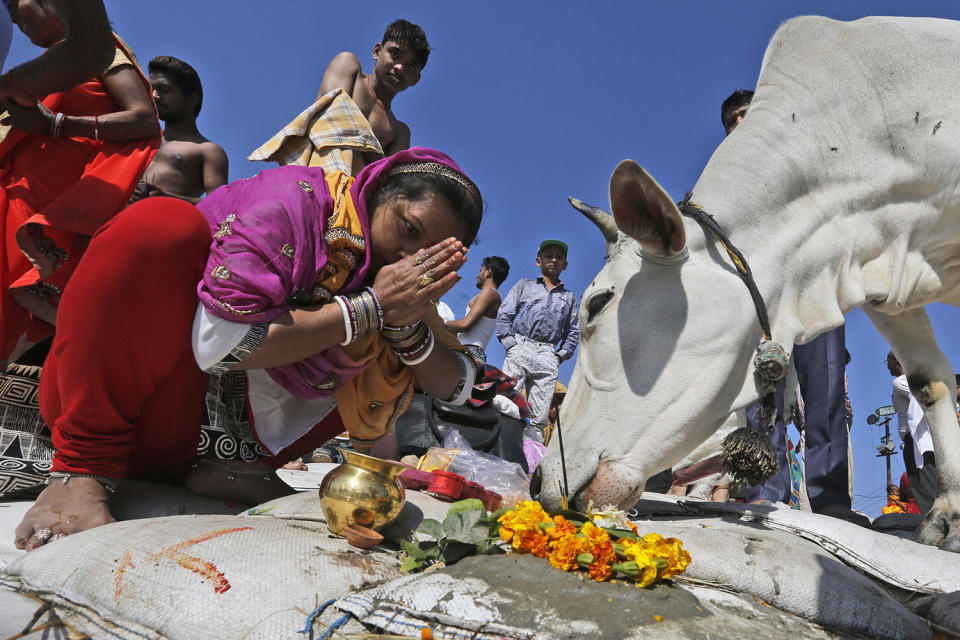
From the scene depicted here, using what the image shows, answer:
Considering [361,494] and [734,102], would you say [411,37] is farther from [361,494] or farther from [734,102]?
[361,494]

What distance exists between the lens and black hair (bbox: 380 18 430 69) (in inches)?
167

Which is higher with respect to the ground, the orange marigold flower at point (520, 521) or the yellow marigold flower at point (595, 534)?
the yellow marigold flower at point (595, 534)

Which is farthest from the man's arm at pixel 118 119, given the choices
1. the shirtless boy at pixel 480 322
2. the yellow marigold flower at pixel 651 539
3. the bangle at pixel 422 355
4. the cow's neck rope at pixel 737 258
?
the shirtless boy at pixel 480 322

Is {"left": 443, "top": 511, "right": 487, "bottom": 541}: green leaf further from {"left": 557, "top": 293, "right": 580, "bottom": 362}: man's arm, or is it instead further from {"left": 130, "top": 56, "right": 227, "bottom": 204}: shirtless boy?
{"left": 557, "top": 293, "right": 580, "bottom": 362}: man's arm

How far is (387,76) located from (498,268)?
109 inches

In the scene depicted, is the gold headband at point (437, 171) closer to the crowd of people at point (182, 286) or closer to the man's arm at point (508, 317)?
the crowd of people at point (182, 286)

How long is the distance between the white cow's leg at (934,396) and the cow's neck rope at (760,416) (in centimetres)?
100

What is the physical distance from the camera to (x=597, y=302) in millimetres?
2395

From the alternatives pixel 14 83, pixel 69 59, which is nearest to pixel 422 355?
pixel 69 59

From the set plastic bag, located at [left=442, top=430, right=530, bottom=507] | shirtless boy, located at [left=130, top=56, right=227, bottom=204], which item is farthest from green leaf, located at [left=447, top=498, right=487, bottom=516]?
shirtless boy, located at [left=130, top=56, right=227, bottom=204]

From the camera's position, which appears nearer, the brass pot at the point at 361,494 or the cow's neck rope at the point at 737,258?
the brass pot at the point at 361,494

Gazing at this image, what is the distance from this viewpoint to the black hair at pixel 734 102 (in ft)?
15.7

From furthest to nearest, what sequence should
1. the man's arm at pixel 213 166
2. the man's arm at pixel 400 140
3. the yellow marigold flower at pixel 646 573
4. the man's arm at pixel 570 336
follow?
the man's arm at pixel 570 336
the man's arm at pixel 400 140
the man's arm at pixel 213 166
the yellow marigold flower at pixel 646 573

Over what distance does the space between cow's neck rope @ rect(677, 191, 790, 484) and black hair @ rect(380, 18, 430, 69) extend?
257 centimetres
